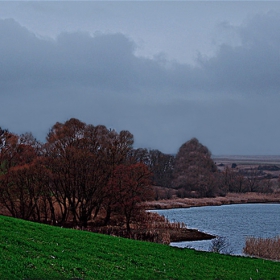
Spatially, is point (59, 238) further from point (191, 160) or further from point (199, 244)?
point (191, 160)

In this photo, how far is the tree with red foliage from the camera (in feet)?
148

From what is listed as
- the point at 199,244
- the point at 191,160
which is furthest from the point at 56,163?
the point at 191,160

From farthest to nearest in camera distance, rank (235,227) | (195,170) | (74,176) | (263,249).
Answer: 1. (195,170)
2. (235,227)
3. (74,176)
4. (263,249)

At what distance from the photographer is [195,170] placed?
116 meters

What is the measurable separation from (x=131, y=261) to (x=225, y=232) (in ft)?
94.4

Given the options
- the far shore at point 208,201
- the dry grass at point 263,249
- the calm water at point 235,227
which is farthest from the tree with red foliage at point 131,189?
the far shore at point 208,201

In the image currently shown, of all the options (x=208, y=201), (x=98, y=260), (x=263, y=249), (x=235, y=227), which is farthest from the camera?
(x=208, y=201)

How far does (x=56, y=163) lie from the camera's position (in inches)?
1900

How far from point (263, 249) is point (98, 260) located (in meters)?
17.7

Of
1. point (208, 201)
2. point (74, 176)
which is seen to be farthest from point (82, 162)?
point (208, 201)

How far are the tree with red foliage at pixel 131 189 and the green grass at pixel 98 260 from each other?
20.3 meters

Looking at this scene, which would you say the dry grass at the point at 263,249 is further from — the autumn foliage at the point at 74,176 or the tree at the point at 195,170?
the tree at the point at 195,170

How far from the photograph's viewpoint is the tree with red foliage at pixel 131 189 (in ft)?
148

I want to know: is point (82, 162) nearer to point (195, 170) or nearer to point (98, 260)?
point (98, 260)
